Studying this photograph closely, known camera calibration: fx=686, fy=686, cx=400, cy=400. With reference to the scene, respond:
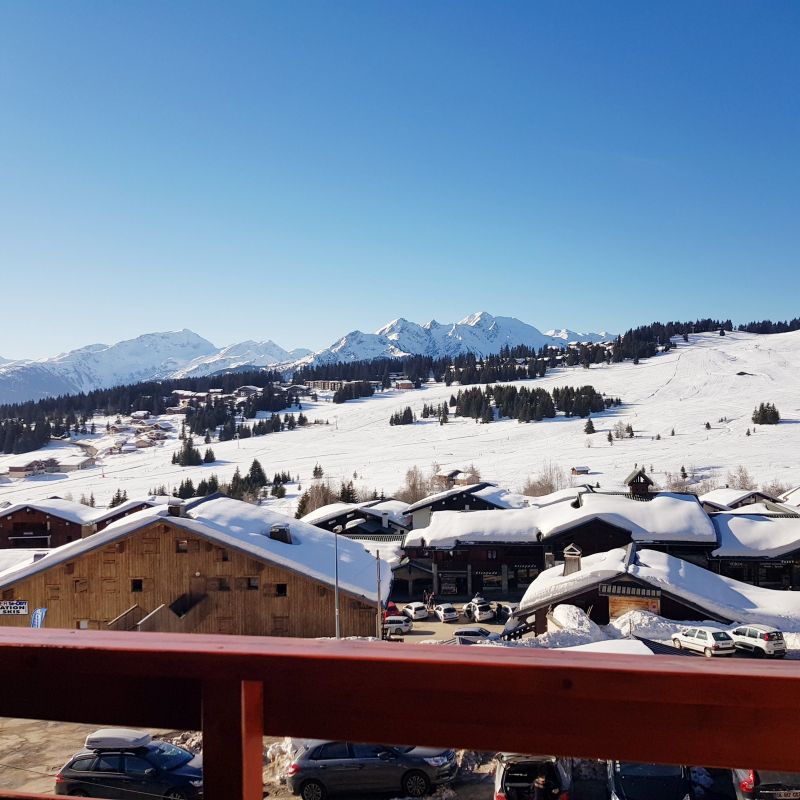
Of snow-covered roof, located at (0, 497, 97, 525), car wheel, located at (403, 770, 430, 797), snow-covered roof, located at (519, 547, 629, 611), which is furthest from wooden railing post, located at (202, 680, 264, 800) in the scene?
snow-covered roof, located at (0, 497, 97, 525)

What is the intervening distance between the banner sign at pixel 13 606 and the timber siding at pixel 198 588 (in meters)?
0.57

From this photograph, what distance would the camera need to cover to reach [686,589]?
2242 cm

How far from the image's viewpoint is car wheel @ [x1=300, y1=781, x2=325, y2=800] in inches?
98.1

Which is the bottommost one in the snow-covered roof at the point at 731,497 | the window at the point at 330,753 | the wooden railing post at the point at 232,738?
the snow-covered roof at the point at 731,497

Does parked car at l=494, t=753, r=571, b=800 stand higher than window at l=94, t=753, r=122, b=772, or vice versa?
window at l=94, t=753, r=122, b=772

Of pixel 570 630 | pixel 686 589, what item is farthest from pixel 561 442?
pixel 570 630

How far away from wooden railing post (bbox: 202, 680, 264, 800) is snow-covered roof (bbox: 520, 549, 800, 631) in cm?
2187

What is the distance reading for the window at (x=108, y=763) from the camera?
166 centimetres

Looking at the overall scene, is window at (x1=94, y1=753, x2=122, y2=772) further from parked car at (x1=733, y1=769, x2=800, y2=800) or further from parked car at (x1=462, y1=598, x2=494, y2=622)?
parked car at (x1=462, y1=598, x2=494, y2=622)

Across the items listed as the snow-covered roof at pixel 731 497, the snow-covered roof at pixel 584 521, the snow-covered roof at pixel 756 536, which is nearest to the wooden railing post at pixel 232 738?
the snow-covered roof at pixel 584 521

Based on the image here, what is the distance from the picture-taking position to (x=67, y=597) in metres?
19.9

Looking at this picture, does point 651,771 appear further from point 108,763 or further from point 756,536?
point 756,536

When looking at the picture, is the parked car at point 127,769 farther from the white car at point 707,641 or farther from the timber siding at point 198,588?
the white car at point 707,641

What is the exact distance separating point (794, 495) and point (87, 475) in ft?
293
